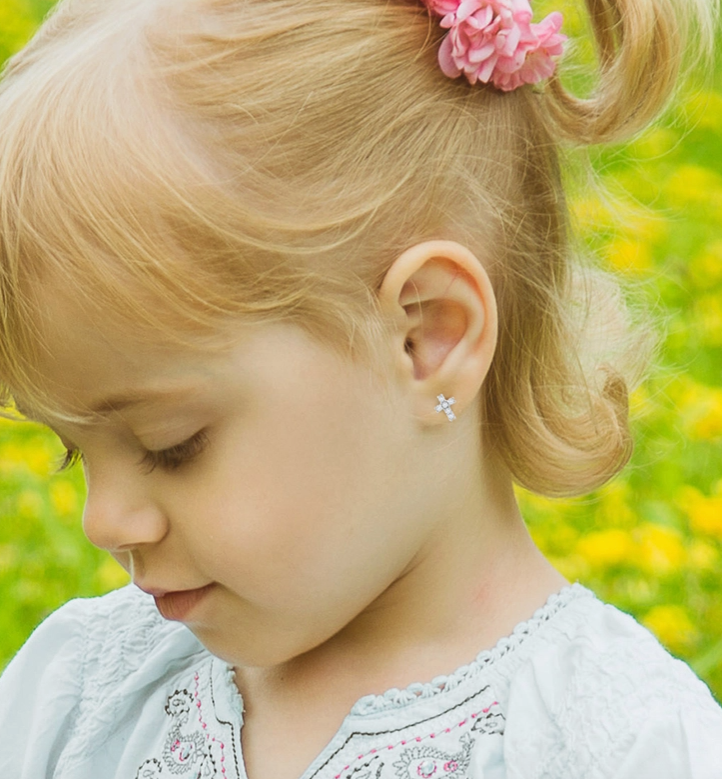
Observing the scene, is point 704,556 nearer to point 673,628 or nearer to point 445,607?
point 673,628

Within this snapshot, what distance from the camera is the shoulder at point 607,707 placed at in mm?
1157

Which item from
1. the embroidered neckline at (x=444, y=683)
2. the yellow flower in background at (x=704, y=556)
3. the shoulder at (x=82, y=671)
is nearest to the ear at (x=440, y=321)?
the embroidered neckline at (x=444, y=683)

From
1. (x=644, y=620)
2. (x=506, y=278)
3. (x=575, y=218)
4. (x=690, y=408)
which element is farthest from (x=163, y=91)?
(x=690, y=408)

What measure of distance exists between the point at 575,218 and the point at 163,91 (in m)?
0.52

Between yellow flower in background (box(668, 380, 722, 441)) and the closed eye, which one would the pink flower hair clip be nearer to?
the closed eye

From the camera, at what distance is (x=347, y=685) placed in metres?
1.36

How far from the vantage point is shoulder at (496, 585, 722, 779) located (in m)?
1.16

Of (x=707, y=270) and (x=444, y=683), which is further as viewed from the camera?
(x=707, y=270)

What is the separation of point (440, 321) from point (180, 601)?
350 millimetres

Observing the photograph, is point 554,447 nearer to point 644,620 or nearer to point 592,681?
point 592,681

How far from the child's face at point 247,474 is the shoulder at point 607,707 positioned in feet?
0.56

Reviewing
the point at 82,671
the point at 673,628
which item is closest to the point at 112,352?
the point at 82,671

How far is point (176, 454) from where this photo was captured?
1.20 metres

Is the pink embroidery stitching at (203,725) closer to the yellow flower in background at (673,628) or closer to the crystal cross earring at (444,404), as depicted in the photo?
the crystal cross earring at (444,404)
